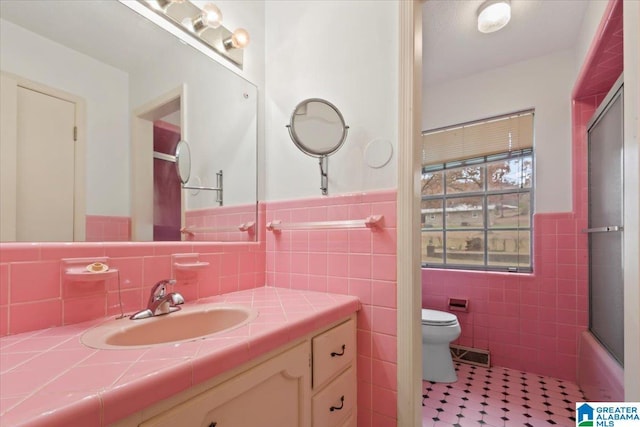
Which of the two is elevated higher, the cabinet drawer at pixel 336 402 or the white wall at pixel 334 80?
the white wall at pixel 334 80

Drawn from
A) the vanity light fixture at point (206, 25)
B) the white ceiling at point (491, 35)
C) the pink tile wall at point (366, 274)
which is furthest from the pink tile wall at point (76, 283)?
the white ceiling at point (491, 35)

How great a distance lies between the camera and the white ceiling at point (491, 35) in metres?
1.76

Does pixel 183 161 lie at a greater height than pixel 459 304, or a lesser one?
greater

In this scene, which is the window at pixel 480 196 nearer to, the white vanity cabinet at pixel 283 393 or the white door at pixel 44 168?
the white vanity cabinet at pixel 283 393

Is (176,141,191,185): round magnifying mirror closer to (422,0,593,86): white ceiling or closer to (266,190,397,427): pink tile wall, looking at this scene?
(266,190,397,427): pink tile wall

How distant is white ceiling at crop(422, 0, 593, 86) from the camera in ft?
5.77

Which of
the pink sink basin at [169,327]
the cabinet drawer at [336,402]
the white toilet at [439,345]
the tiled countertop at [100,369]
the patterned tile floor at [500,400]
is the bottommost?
the patterned tile floor at [500,400]

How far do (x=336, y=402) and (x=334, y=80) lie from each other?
4.38ft

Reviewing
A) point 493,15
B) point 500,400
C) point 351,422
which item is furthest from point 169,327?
point 493,15

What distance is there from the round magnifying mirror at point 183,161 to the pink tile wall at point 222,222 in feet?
0.49

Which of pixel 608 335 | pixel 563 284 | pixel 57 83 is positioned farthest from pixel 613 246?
pixel 57 83

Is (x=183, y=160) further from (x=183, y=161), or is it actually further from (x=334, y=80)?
(x=334, y=80)

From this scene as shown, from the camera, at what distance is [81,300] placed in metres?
0.84

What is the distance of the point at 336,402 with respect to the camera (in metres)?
1.04
